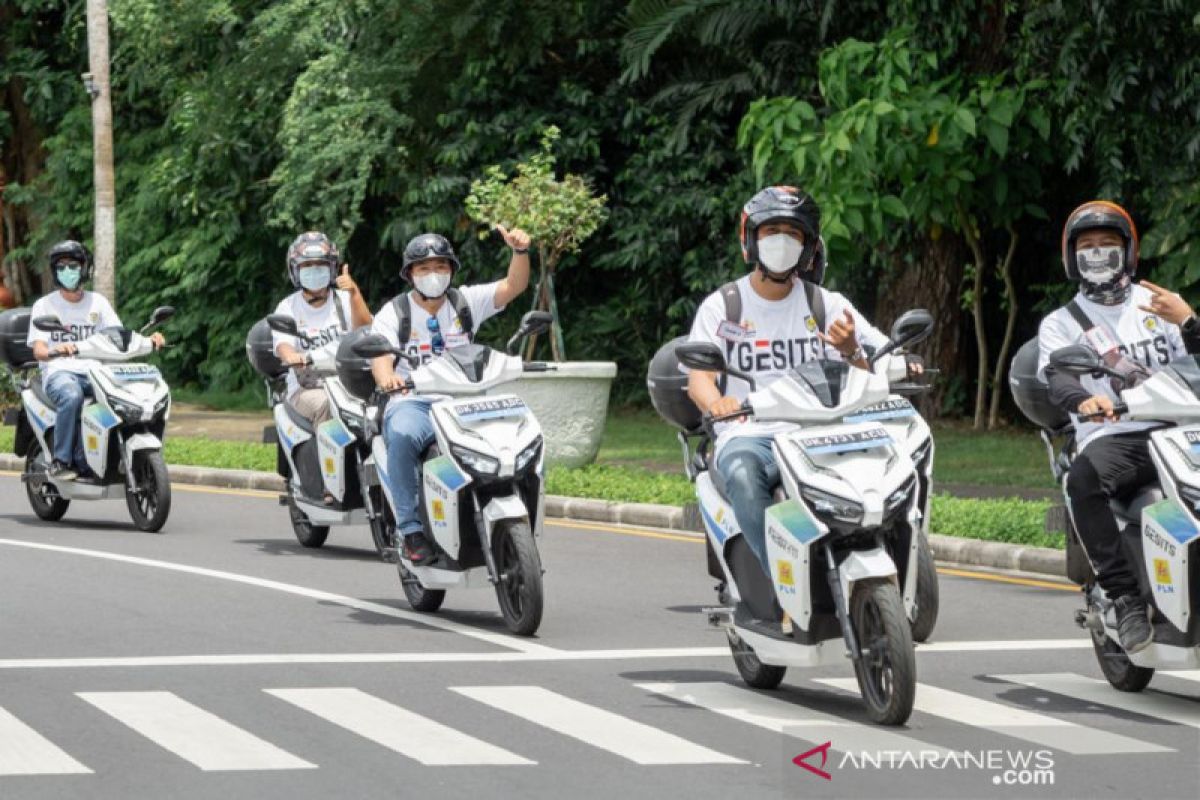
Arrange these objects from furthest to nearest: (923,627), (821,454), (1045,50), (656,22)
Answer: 1. (656,22)
2. (1045,50)
3. (923,627)
4. (821,454)

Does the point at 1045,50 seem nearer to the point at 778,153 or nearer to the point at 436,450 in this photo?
the point at 778,153

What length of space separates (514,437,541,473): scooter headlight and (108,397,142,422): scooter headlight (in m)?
5.52

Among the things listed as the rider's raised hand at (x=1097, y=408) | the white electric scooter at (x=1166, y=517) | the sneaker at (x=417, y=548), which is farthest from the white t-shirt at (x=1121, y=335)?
the sneaker at (x=417, y=548)

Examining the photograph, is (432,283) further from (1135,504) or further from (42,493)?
(42,493)

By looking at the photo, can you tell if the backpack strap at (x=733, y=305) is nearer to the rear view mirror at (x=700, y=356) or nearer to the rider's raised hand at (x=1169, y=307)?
the rear view mirror at (x=700, y=356)

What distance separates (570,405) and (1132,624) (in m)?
11.2

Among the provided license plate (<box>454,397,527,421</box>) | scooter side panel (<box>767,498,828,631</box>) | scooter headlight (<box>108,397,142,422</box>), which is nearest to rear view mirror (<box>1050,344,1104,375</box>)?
scooter side panel (<box>767,498,828,631</box>)

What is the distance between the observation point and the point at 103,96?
2564 cm

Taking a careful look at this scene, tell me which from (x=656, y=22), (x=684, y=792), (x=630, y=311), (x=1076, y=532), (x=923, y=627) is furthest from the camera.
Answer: (x=630, y=311)

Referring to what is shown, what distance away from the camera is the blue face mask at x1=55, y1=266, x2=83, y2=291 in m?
16.8

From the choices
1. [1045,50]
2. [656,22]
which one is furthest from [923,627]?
[656,22]

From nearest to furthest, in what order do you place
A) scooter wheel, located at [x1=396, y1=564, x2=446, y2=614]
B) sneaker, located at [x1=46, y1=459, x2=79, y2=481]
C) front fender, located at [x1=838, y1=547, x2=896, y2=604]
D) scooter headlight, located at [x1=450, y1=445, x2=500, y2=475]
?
front fender, located at [x1=838, y1=547, x2=896, y2=604] < scooter headlight, located at [x1=450, y1=445, x2=500, y2=475] < scooter wheel, located at [x1=396, y1=564, x2=446, y2=614] < sneaker, located at [x1=46, y1=459, x2=79, y2=481]

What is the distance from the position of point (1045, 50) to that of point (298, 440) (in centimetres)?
860

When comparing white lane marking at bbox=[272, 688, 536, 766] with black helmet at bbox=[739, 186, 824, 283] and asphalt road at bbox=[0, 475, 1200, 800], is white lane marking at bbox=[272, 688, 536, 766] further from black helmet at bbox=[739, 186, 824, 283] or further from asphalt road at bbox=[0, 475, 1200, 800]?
black helmet at bbox=[739, 186, 824, 283]
